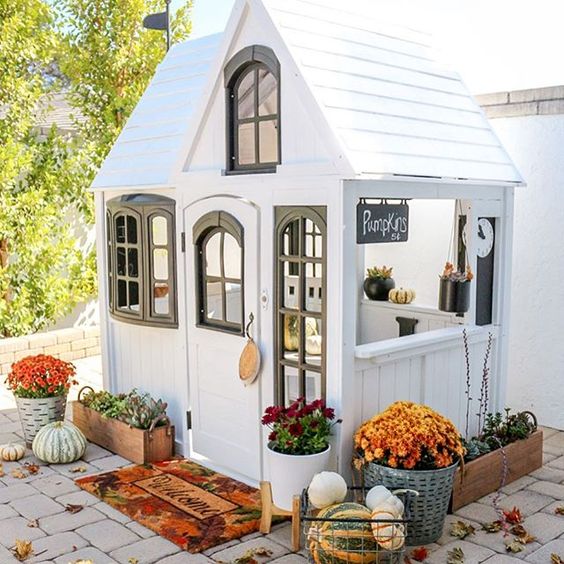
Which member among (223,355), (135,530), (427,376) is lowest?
(135,530)

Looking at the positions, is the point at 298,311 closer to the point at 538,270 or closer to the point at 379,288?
the point at 379,288

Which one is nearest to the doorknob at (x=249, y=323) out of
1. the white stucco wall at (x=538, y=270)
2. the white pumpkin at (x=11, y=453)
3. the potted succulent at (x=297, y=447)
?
the potted succulent at (x=297, y=447)

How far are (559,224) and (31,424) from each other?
5.09 meters

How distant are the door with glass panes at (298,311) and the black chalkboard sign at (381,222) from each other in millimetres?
307

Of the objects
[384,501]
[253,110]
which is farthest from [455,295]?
[253,110]

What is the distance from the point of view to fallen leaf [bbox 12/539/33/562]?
4.48 meters

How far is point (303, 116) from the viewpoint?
4895 mm

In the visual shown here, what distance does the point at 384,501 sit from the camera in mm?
4285

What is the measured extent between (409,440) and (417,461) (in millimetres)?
158

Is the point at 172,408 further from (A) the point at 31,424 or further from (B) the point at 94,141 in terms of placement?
(B) the point at 94,141

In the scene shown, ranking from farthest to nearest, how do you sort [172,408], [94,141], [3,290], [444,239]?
[94,141] < [3,290] < [444,239] < [172,408]

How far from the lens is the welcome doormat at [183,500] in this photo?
4.80 metres

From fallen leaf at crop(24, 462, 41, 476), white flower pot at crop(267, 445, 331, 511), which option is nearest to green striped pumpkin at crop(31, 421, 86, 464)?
fallen leaf at crop(24, 462, 41, 476)

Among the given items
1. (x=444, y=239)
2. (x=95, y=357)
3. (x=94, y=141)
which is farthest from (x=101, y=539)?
(x=94, y=141)
